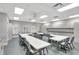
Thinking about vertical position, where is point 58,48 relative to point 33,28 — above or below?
below

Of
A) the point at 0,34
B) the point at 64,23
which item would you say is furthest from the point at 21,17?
the point at 64,23

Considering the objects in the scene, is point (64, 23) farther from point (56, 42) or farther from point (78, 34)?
point (56, 42)

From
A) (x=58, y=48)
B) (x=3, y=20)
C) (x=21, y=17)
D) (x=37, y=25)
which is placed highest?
(x=21, y=17)

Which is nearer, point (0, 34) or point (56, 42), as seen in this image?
point (56, 42)

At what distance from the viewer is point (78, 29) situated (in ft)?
13.2

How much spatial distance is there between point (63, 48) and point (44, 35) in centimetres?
119

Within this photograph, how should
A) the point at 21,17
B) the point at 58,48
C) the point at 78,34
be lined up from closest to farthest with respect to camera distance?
the point at 58,48 → the point at 78,34 → the point at 21,17

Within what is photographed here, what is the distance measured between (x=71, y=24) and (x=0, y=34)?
5.10 metres

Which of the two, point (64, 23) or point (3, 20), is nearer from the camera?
point (3, 20)

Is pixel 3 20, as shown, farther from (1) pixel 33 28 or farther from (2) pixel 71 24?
(2) pixel 71 24

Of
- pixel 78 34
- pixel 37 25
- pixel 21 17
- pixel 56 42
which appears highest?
pixel 21 17

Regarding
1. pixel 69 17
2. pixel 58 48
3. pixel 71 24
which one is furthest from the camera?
pixel 71 24

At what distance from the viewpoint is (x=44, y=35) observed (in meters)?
3.15

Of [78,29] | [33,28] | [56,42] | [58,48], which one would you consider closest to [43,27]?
[33,28]
